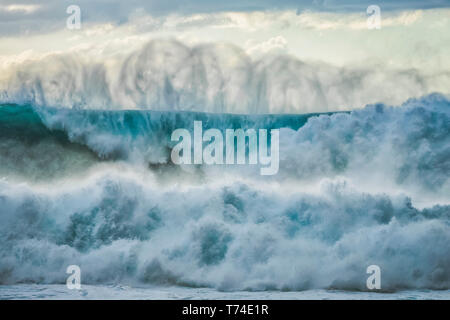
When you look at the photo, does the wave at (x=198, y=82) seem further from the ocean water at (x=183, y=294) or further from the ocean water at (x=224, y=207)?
the ocean water at (x=183, y=294)

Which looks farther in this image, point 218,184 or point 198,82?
point 198,82

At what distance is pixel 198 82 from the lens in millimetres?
9633

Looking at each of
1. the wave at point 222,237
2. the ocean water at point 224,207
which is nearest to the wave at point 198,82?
the ocean water at point 224,207

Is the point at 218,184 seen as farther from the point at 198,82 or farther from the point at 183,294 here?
the point at 183,294

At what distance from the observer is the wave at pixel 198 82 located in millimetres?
9500

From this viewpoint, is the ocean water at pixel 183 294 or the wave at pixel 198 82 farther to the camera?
the wave at pixel 198 82

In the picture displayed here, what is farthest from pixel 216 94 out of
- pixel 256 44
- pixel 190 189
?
pixel 190 189

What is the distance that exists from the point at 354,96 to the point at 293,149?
1.24 metres

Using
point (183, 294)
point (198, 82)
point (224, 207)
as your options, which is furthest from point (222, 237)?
point (198, 82)

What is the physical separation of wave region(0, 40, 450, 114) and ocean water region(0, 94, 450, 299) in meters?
0.17

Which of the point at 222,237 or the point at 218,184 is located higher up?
the point at 218,184

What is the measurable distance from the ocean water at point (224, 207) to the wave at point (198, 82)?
171 mm

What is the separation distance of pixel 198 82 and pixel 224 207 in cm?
207

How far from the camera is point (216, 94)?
9.64 m
